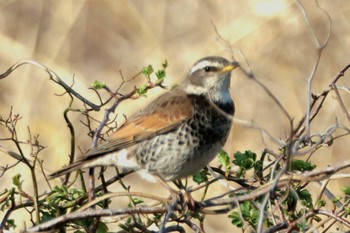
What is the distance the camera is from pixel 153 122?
12.9 ft

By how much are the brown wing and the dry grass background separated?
283cm

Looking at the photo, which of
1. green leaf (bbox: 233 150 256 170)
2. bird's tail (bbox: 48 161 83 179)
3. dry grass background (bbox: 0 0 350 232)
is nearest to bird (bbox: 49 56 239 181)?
bird's tail (bbox: 48 161 83 179)

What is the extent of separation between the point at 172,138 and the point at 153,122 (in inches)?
5.3

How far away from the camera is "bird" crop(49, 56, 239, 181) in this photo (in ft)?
12.3

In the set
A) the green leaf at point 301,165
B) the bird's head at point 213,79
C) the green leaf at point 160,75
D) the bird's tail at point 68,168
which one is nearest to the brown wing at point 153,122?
the bird's head at point 213,79

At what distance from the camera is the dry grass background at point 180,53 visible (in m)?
7.34

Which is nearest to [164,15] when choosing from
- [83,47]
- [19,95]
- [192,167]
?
[83,47]

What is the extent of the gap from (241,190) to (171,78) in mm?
4654

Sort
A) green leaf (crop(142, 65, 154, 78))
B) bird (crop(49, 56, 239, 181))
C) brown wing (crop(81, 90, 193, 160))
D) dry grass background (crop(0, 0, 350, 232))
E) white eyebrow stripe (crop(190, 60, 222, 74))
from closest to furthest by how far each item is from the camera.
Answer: green leaf (crop(142, 65, 154, 78)), bird (crop(49, 56, 239, 181)), brown wing (crop(81, 90, 193, 160)), white eyebrow stripe (crop(190, 60, 222, 74)), dry grass background (crop(0, 0, 350, 232))

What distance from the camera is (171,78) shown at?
7559 mm

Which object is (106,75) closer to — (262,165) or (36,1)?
(36,1)

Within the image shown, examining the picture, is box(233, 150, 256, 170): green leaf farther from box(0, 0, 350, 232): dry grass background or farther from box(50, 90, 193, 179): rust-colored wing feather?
box(0, 0, 350, 232): dry grass background

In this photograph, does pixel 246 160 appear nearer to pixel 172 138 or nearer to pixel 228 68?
pixel 172 138

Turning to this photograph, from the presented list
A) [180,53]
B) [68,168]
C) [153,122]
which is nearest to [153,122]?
[153,122]
